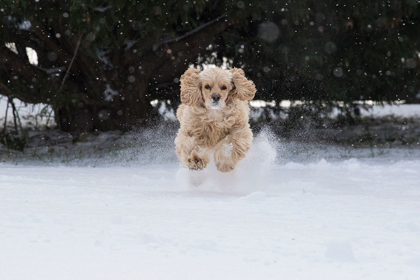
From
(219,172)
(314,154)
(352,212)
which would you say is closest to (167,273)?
(352,212)

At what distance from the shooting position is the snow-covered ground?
311 centimetres

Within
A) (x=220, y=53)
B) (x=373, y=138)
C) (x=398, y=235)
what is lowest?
(x=373, y=138)

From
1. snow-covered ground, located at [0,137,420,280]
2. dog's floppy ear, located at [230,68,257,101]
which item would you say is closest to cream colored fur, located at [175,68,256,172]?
dog's floppy ear, located at [230,68,257,101]

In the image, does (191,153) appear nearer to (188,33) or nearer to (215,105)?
(215,105)

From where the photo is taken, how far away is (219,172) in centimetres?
625

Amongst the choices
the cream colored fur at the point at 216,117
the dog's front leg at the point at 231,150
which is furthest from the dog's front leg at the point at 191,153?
the dog's front leg at the point at 231,150

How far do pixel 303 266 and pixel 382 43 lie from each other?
26.7 feet

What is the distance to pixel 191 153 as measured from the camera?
576 centimetres

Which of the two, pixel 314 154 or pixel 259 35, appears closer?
pixel 314 154

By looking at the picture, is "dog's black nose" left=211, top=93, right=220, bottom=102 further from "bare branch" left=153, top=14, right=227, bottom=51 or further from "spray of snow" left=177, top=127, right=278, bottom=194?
"bare branch" left=153, top=14, right=227, bottom=51

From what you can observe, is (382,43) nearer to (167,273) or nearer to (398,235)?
(398,235)

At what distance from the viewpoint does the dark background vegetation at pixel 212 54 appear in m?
9.76

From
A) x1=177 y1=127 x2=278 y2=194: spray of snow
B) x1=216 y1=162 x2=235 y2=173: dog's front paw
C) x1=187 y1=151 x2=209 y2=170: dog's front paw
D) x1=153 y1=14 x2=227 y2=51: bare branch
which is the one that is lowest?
x1=177 y1=127 x2=278 y2=194: spray of snow

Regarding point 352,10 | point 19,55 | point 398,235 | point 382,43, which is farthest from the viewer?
point 19,55
